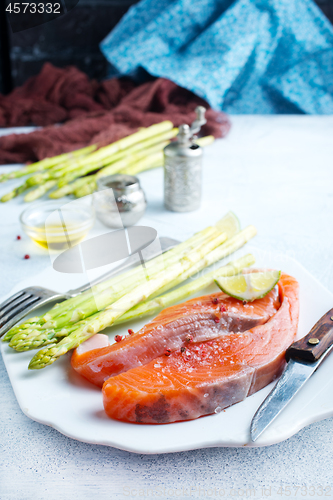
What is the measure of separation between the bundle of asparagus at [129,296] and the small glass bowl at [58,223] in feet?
1.42

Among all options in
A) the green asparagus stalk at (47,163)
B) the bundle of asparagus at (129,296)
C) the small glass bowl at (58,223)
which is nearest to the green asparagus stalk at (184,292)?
the bundle of asparagus at (129,296)

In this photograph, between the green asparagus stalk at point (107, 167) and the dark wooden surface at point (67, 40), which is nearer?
the green asparagus stalk at point (107, 167)

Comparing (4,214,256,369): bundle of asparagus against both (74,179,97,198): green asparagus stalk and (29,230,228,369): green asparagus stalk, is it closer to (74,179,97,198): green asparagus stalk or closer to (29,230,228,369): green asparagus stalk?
(29,230,228,369): green asparagus stalk

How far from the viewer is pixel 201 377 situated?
3.51 feet

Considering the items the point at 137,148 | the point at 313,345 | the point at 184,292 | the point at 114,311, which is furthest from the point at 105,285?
the point at 137,148

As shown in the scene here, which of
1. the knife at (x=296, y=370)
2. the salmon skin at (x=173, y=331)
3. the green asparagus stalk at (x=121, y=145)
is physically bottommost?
the green asparagus stalk at (x=121, y=145)

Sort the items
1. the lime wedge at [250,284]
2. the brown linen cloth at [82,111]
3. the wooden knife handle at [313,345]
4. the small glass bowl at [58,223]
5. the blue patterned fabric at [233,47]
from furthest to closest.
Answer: the blue patterned fabric at [233,47] < the brown linen cloth at [82,111] < the small glass bowl at [58,223] < the lime wedge at [250,284] < the wooden knife handle at [313,345]

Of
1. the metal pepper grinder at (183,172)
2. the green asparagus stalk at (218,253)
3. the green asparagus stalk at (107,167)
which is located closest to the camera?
the green asparagus stalk at (218,253)

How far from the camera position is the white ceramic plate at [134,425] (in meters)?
0.95

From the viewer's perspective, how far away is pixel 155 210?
2.28m

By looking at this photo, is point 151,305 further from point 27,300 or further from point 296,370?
point 296,370

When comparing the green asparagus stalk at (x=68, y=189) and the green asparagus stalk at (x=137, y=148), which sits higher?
the green asparagus stalk at (x=137, y=148)

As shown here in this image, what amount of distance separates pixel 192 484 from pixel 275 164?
223 cm

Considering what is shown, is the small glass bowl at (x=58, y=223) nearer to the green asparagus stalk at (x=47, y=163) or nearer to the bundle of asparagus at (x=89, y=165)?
the bundle of asparagus at (x=89, y=165)
